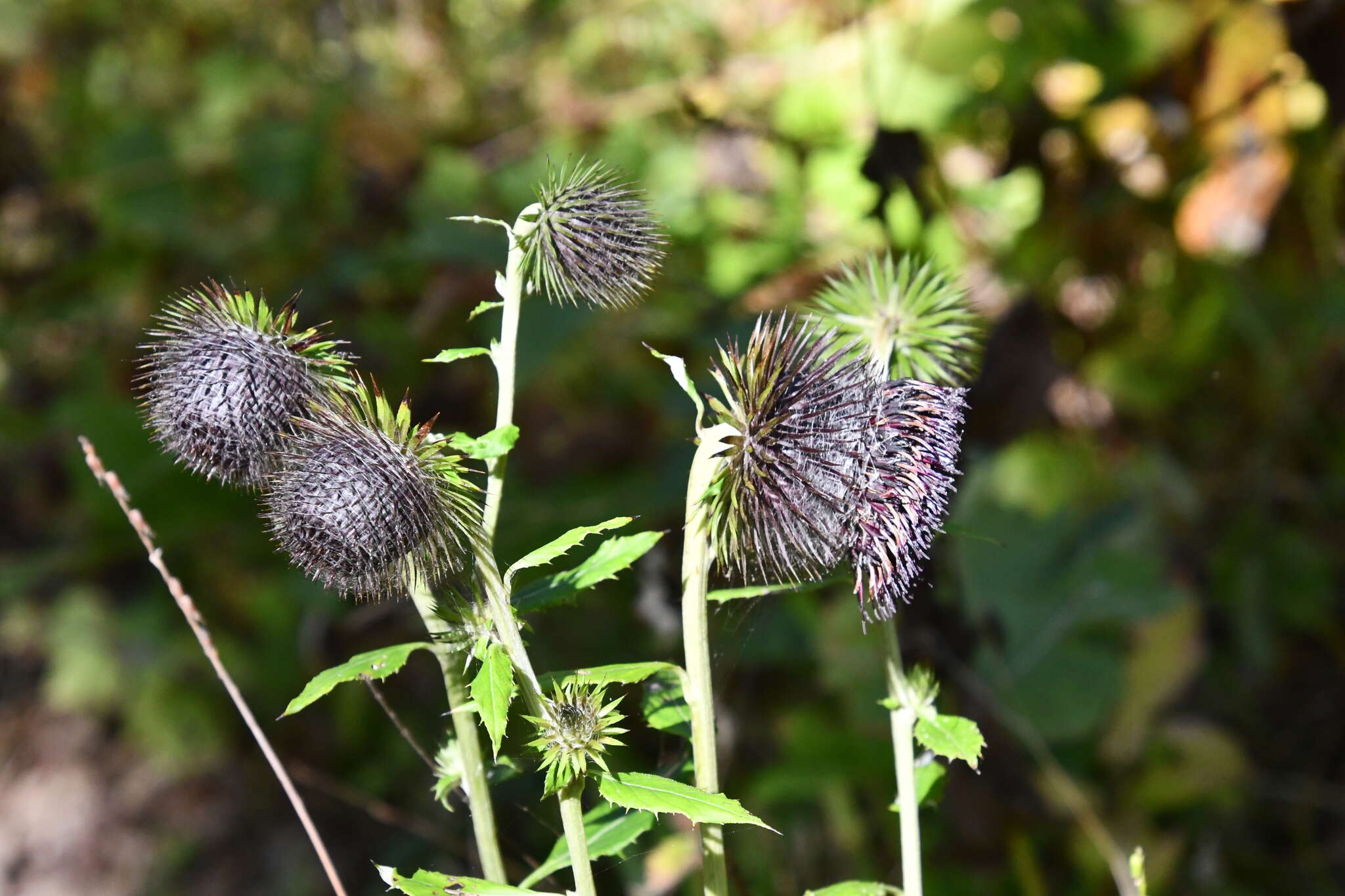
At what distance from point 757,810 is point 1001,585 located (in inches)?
29.9

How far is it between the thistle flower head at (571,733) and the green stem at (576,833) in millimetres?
16

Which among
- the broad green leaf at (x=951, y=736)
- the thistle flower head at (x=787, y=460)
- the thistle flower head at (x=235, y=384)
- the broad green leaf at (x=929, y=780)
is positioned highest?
the thistle flower head at (x=235, y=384)

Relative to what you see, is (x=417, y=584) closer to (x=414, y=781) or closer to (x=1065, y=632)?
(x=1065, y=632)

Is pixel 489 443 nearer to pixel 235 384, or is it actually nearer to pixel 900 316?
pixel 235 384

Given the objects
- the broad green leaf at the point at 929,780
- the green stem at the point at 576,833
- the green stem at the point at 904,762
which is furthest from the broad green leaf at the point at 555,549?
the broad green leaf at the point at 929,780

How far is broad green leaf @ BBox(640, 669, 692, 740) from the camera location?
0.89 metres

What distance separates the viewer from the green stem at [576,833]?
73 cm

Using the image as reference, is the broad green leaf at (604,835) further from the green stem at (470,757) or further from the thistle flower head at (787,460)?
the thistle flower head at (787,460)

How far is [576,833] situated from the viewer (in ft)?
2.42

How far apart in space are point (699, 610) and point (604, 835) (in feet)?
0.88

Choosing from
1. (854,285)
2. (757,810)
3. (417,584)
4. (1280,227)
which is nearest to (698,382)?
(757,810)

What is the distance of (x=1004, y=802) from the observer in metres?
2.31

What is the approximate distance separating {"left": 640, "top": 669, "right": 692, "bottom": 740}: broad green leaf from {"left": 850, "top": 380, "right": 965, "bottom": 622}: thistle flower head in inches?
7.3

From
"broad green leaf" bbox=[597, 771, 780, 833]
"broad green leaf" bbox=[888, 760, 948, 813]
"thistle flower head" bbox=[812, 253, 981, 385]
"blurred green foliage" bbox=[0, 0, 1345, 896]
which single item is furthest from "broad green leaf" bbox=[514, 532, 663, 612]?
"blurred green foliage" bbox=[0, 0, 1345, 896]
